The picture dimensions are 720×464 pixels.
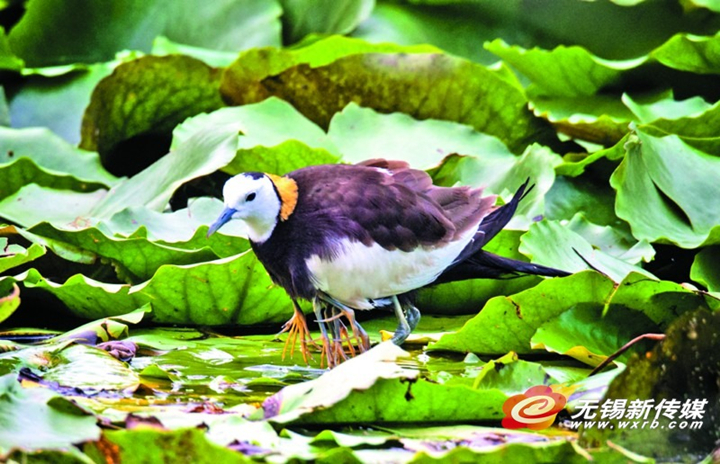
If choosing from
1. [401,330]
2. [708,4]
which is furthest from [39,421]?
[708,4]

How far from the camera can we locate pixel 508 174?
11.4 feet

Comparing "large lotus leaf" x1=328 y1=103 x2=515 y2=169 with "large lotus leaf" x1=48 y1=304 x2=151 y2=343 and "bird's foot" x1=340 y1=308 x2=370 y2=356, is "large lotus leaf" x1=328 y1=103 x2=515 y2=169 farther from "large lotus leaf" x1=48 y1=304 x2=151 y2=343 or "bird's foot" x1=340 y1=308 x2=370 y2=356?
"large lotus leaf" x1=48 y1=304 x2=151 y2=343

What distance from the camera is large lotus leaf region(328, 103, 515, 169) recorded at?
3.67m

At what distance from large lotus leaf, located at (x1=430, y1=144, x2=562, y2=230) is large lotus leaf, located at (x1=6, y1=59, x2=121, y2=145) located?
154cm

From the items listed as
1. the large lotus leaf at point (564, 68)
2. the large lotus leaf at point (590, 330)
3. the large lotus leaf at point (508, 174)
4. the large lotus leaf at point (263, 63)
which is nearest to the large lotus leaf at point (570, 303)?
the large lotus leaf at point (590, 330)

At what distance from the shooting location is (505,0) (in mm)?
4582

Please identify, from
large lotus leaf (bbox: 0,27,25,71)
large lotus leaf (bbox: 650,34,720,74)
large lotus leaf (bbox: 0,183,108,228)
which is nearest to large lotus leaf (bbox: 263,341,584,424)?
large lotus leaf (bbox: 0,183,108,228)

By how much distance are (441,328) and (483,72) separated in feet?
3.99

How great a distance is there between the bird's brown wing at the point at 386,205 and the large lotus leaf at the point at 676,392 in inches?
33.8

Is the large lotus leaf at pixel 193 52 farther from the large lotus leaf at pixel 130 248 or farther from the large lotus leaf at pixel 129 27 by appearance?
the large lotus leaf at pixel 130 248

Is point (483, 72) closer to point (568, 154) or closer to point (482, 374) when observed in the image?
point (568, 154)

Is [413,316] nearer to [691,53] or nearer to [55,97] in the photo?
[691,53]

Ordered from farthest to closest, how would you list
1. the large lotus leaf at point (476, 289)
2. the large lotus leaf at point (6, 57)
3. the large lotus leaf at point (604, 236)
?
the large lotus leaf at point (6, 57) → the large lotus leaf at point (604, 236) → the large lotus leaf at point (476, 289)

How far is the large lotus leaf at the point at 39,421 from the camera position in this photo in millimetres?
1838
